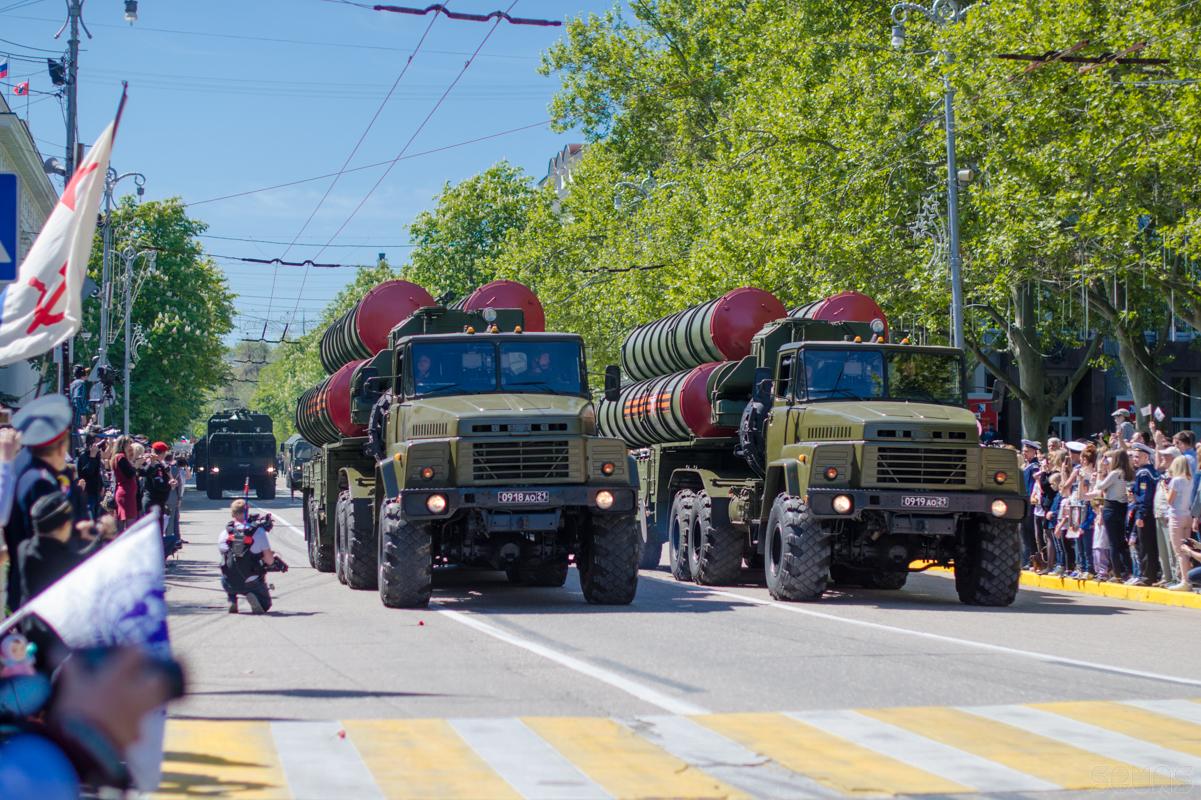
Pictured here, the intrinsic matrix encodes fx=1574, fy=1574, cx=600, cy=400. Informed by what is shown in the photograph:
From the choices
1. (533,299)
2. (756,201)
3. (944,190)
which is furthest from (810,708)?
(756,201)

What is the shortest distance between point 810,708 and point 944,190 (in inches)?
1077

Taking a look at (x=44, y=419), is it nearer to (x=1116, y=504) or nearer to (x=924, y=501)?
(x=924, y=501)

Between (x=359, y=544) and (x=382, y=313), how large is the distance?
15.2 feet

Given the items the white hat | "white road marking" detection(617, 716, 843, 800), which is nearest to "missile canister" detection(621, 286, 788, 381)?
"white road marking" detection(617, 716, 843, 800)

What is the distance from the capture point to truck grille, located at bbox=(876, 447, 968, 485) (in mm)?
16609

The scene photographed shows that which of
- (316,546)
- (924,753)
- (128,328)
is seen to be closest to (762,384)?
(316,546)

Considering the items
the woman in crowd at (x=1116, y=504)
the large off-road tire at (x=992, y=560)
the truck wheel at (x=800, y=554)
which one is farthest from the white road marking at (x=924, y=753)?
the woman in crowd at (x=1116, y=504)

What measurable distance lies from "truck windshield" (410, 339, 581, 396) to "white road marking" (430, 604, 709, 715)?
3.12 m

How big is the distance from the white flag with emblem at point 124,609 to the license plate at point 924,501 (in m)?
13.3

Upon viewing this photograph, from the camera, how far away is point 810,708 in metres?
9.44

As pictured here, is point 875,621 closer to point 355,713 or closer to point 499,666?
point 499,666

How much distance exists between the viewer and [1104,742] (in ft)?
27.2

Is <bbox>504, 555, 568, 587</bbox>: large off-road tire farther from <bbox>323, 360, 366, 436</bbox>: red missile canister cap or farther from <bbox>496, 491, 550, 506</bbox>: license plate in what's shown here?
<bbox>323, 360, 366, 436</bbox>: red missile canister cap

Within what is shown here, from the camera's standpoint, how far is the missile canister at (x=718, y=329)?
2098 centimetres
